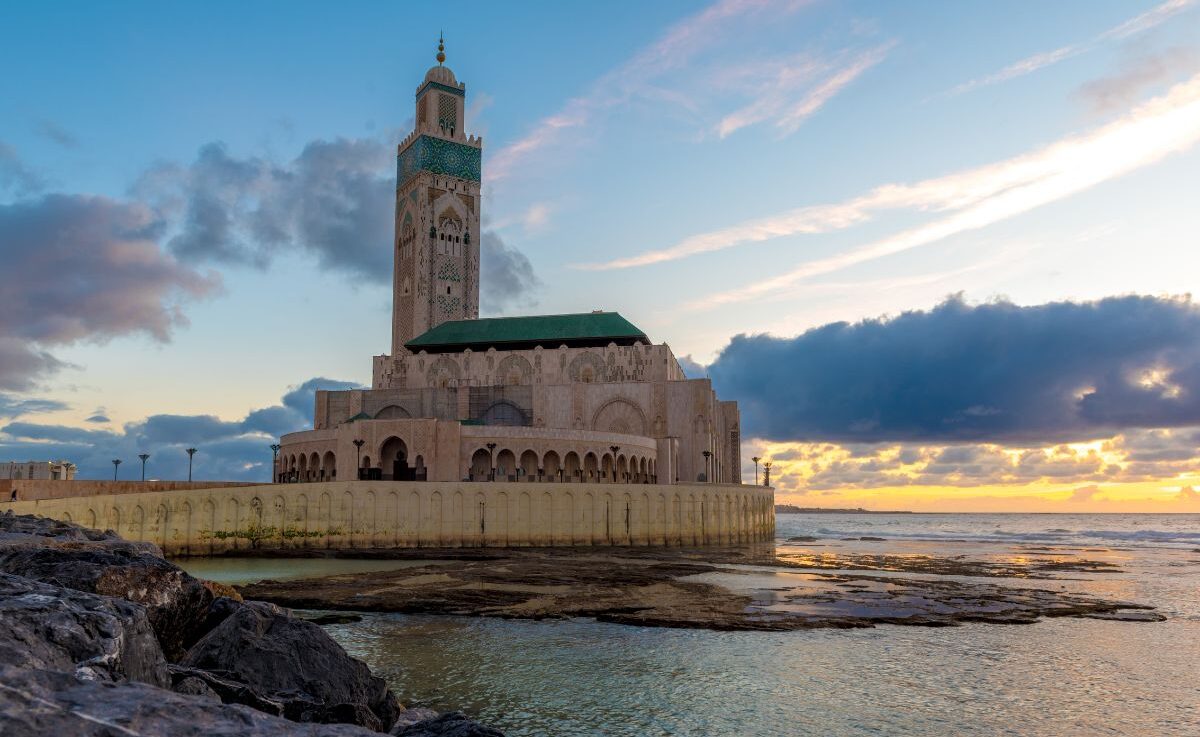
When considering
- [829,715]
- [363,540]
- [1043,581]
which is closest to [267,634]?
[829,715]

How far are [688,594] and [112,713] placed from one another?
872 inches

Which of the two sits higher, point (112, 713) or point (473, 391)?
point (473, 391)

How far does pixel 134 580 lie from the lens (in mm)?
8391

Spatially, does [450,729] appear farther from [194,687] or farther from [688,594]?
[688,594]

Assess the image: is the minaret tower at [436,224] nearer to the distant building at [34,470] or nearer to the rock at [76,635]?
the distant building at [34,470]

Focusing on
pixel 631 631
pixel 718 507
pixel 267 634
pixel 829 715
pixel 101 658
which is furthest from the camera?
pixel 718 507

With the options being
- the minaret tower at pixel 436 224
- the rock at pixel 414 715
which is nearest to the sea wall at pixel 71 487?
the minaret tower at pixel 436 224

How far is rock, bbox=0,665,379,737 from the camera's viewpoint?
321 centimetres

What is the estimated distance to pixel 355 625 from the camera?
18156 mm

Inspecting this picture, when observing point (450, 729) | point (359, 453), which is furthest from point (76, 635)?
point (359, 453)

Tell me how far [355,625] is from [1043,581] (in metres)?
26.5

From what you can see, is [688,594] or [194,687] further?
[688,594]

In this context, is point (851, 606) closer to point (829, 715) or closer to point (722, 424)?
point (829, 715)

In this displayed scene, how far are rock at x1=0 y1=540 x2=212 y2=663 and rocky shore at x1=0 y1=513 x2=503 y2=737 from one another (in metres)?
0.02
